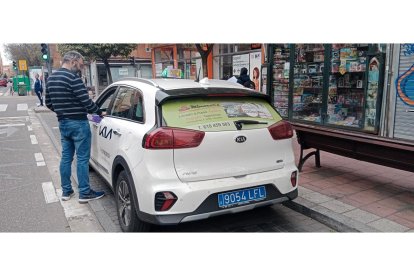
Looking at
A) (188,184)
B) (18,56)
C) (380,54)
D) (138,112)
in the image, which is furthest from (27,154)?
(18,56)

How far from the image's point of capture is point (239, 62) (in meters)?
12.1

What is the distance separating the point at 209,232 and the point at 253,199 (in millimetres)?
697

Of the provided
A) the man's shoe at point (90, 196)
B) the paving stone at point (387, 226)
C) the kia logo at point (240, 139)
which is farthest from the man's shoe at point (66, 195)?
the paving stone at point (387, 226)

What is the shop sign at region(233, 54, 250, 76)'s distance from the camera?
11703 mm

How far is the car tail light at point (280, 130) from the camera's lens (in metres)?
3.36

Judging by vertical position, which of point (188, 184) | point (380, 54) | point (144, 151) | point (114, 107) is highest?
point (380, 54)

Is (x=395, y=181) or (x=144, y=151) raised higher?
(x=144, y=151)

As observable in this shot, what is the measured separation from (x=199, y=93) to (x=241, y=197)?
1.05 metres

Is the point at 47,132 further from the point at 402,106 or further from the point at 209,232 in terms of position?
the point at 402,106

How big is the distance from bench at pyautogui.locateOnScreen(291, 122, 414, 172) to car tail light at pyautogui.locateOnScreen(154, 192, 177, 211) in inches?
103

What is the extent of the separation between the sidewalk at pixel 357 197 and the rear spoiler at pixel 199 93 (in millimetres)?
1551

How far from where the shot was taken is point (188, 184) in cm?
295

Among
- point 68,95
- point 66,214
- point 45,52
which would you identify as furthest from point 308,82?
point 45,52

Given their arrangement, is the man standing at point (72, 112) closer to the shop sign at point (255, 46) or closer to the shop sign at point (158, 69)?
the shop sign at point (255, 46)
